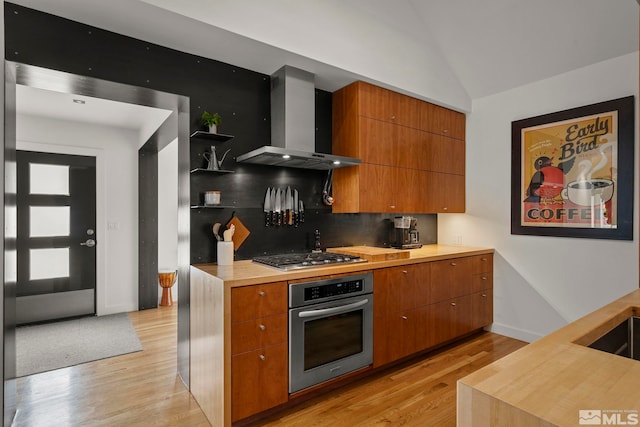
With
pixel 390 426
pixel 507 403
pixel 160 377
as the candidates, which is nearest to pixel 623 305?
pixel 507 403

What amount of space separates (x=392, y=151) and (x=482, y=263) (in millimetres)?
1535

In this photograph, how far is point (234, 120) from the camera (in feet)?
8.84

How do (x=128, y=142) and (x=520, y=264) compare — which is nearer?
(x=520, y=264)

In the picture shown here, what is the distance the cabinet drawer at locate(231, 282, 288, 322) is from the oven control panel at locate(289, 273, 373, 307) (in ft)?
0.22

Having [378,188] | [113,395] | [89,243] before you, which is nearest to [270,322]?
[113,395]

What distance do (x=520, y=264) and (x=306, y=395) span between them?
8.25ft

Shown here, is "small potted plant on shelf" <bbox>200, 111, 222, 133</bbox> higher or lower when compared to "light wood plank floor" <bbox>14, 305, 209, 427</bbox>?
higher

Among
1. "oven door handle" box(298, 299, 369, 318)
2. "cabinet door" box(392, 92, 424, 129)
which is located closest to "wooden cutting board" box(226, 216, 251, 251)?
"oven door handle" box(298, 299, 369, 318)

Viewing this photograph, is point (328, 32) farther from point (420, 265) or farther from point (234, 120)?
point (420, 265)

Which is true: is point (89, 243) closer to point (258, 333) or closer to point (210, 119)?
point (210, 119)

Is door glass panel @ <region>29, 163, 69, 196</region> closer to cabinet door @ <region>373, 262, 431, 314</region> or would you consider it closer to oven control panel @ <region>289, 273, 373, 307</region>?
oven control panel @ <region>289, 273, 373, 307</region>

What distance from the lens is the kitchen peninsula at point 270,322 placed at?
196 centimetres

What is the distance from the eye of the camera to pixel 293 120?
270cm

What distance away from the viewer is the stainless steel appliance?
86.6 inches
